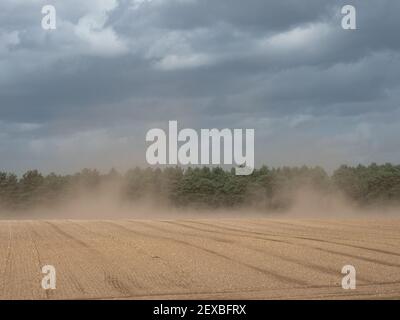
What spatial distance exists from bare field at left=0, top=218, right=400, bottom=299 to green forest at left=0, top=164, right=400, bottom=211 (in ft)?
243

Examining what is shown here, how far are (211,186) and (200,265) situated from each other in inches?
3622

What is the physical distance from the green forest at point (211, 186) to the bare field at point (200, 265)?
74053mm

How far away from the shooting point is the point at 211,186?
116 m

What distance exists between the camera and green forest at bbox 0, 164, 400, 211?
11025cm

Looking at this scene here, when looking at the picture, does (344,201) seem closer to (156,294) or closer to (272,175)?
(272,175)
